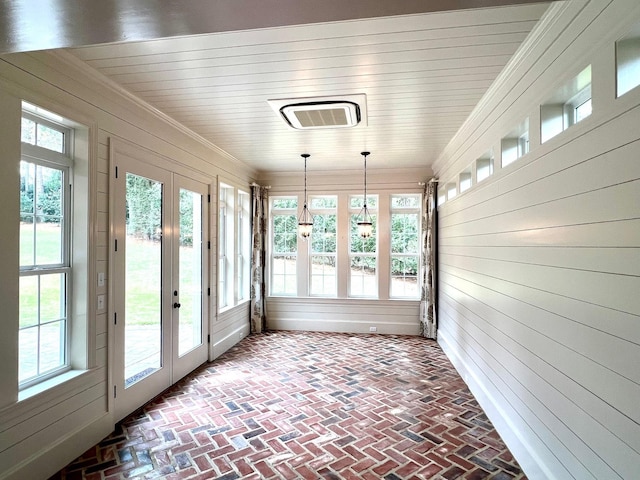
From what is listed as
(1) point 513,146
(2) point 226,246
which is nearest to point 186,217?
(2) point 226,246

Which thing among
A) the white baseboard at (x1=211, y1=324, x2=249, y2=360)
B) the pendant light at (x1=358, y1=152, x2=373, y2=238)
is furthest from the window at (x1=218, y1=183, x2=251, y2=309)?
the pendant light at (x1=358, y1=152, x2=373, y2=238)

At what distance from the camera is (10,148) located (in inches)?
→ 79.0

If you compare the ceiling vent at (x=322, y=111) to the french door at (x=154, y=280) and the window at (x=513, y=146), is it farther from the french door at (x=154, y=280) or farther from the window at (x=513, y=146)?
the french door at (x=154, y=280)

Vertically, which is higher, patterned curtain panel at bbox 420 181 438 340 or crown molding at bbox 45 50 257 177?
crown molding at bbox 45 50 257 177

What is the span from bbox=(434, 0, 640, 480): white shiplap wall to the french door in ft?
10.5

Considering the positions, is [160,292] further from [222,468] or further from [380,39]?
[380,39]

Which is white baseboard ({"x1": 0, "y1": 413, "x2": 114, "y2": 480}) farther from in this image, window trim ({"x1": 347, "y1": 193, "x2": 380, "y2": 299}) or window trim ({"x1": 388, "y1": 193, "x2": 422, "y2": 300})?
window trim ({"x1": 388, "y1": 193, "x2": 422, "y2": 300})

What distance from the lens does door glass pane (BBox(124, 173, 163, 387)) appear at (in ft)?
10.2

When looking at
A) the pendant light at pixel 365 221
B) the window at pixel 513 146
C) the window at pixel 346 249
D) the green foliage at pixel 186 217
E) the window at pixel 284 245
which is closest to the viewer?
the window at pixel 513 146

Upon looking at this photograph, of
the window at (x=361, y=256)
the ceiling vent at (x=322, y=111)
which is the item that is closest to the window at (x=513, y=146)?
the ceiling vent at (x=322, y=111)

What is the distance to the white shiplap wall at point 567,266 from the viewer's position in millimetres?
1382

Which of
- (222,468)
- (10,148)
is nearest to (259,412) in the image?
(222,468)

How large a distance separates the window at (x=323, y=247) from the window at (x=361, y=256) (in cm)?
32

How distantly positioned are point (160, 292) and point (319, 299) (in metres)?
3.18
